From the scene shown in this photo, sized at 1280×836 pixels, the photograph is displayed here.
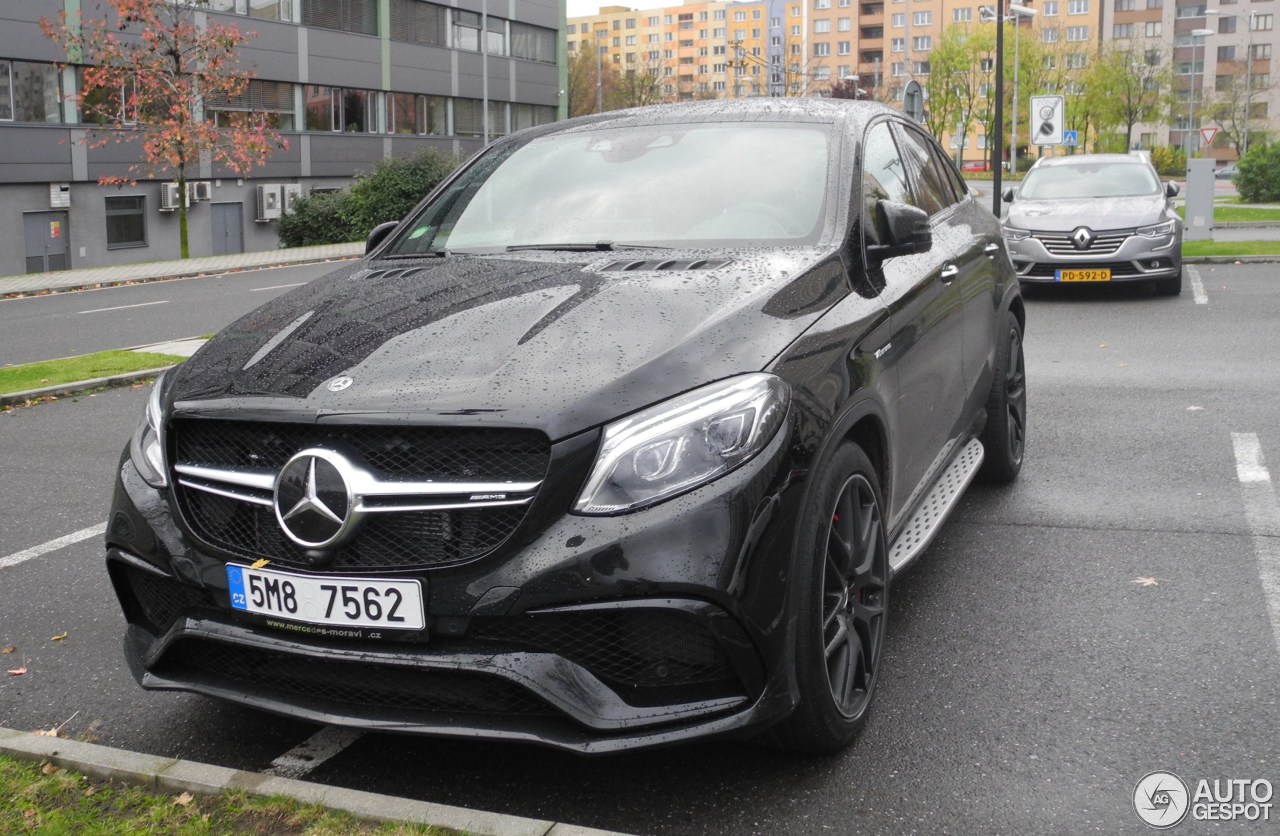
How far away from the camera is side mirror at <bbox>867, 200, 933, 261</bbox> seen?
13.5 ft

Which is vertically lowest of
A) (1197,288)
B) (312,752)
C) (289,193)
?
(312,752)

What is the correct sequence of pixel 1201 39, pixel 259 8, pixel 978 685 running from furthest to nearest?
pixel 1201 39, pixel 259 8, pixel 978 685

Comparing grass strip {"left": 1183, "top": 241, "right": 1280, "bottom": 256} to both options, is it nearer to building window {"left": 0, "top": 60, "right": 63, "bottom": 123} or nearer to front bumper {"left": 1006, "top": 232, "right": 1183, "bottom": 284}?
front bumper {"left": 1006, "top": 232, "right": 1183, "bottom": 284}

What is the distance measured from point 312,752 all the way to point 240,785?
0.42m

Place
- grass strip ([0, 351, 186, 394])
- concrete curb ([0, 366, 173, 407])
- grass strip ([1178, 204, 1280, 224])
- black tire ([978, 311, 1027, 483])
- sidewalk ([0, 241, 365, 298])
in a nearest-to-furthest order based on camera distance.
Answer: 1. black tire ([978, 311, 1027, 483])
2. concrete curb ([0, 366, 173, 407])
3. grass strip ([0, 351, 186, 394])
4. sidewalk ([0, 241, 365, 298])
5. grass strip ([1178, 204, 1280, 224])

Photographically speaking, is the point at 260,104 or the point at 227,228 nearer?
the point at 227,228

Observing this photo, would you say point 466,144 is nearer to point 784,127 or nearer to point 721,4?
point 784,127

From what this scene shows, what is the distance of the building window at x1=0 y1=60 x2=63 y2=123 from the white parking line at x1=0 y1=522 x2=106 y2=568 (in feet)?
113

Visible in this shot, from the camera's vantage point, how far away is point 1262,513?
19.0 ft

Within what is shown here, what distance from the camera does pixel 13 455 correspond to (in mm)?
7770

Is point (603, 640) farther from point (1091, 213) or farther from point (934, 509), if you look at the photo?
point (1091, 213)

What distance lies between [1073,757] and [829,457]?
100 cm

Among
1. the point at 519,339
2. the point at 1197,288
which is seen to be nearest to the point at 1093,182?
the point at 1197,288

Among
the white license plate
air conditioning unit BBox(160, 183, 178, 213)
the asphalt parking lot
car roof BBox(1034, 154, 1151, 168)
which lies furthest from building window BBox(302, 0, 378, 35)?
the white license plate
